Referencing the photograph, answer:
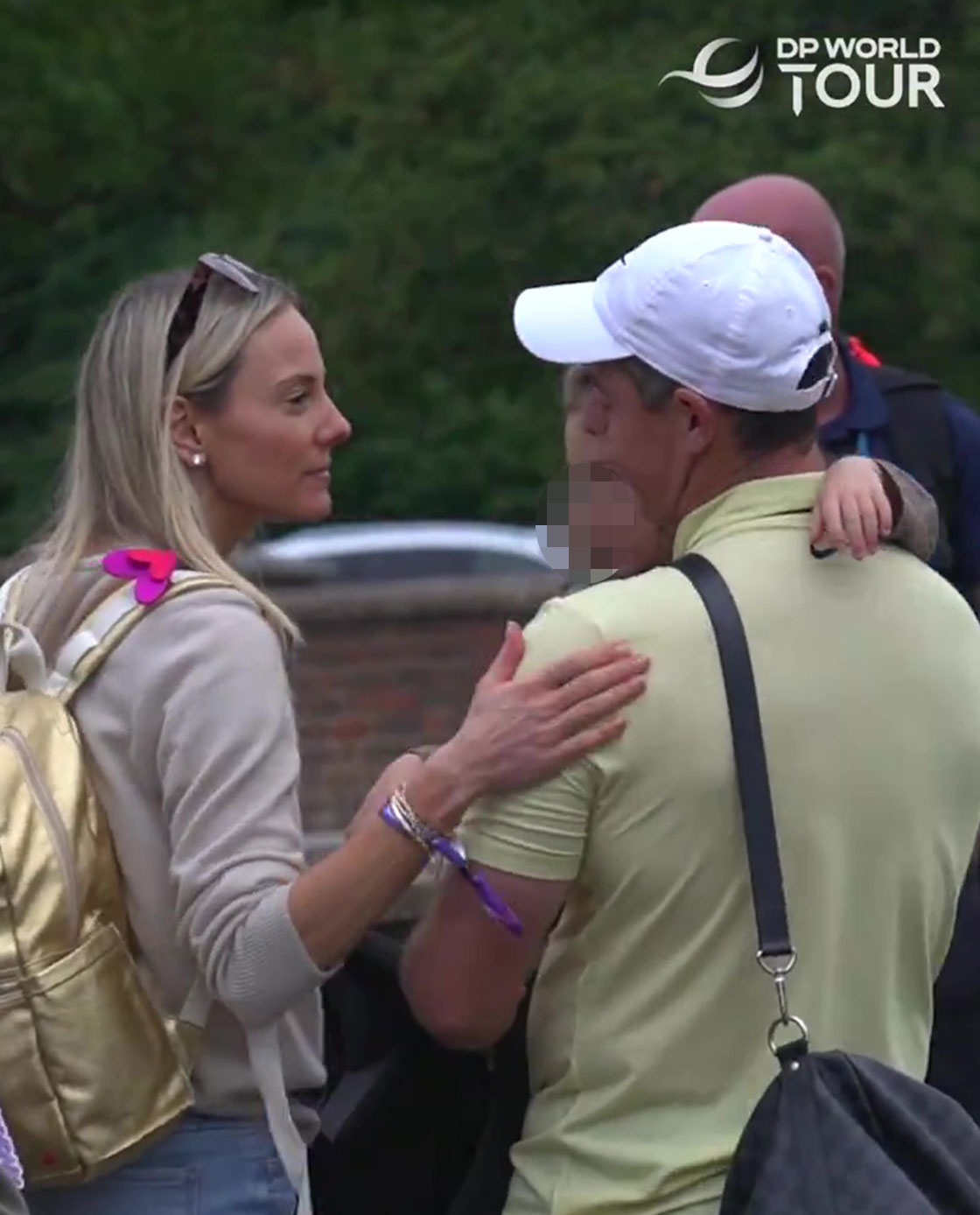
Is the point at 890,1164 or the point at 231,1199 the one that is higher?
the point at 890,1164

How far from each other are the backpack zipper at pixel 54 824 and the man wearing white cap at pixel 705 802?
1.06 ft

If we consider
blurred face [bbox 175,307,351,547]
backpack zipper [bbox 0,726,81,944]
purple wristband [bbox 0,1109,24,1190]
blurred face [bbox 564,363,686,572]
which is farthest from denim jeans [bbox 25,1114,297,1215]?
blurred face [bbox 564,363,686,572]

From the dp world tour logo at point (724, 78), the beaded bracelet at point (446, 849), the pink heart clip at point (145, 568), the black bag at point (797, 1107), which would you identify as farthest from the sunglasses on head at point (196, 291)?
the dp world tour logo at point (724, 78)

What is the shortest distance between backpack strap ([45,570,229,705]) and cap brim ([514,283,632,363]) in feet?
1.29

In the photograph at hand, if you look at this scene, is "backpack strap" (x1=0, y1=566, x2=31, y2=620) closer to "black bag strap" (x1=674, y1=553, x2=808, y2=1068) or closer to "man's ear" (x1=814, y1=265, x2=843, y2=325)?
"black bag strap" (x1=674, y1=553, x2=808, y2=1068)

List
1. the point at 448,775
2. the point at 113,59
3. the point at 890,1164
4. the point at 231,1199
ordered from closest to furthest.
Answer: the point at 890,1164, the point at 448,775, the point at 231,1199, the point at 113,59

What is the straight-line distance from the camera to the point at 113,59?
1157 centimetres

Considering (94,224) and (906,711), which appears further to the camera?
(94,224)

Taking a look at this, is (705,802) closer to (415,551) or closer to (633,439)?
(633,439)

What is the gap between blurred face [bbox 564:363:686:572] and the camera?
7.30 ft

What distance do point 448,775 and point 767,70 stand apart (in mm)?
9961

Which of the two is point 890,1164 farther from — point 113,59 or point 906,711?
point 113,59

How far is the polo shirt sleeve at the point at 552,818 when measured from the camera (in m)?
2.10

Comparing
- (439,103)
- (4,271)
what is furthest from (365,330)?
(4,271)
